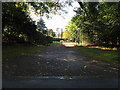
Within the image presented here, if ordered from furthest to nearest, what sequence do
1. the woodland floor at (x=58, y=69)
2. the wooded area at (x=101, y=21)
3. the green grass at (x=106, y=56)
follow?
the wooded area at (x=101, y=21) → the green grass at (x=106, y=56) → the woodland floor at (x=58, y=69)

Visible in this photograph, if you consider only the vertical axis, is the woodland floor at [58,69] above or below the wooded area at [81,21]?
below

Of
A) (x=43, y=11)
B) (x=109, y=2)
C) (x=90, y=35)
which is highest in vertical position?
(x=109, y=2)

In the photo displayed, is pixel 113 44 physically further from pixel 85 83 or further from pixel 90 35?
pixel 85 83

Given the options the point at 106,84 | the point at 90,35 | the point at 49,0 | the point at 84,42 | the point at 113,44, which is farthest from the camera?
the point at 84,42

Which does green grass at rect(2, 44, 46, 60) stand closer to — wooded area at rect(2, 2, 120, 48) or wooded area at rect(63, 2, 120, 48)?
wooded area at rect(2, 2, 120, 48)

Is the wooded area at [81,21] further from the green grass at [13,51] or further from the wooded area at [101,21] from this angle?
the green grass at [13,51]

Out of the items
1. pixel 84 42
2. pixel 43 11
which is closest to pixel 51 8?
pixel 43 11

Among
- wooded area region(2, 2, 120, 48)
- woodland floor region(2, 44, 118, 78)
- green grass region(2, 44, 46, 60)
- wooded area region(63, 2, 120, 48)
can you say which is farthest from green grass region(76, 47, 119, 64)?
green grass region(2, 44, 46, 60)

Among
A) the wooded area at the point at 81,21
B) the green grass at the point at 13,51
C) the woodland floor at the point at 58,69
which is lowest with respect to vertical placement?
the woodland floor at the point at 58,69

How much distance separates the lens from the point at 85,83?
11.0 ft

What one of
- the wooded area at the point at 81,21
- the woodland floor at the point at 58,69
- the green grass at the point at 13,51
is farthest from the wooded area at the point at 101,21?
the green grass at the point at 13,51

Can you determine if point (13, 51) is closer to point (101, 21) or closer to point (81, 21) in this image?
point (101, 21)

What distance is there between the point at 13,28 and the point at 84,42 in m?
14.0

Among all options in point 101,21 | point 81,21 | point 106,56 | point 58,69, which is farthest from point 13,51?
point 81,21
